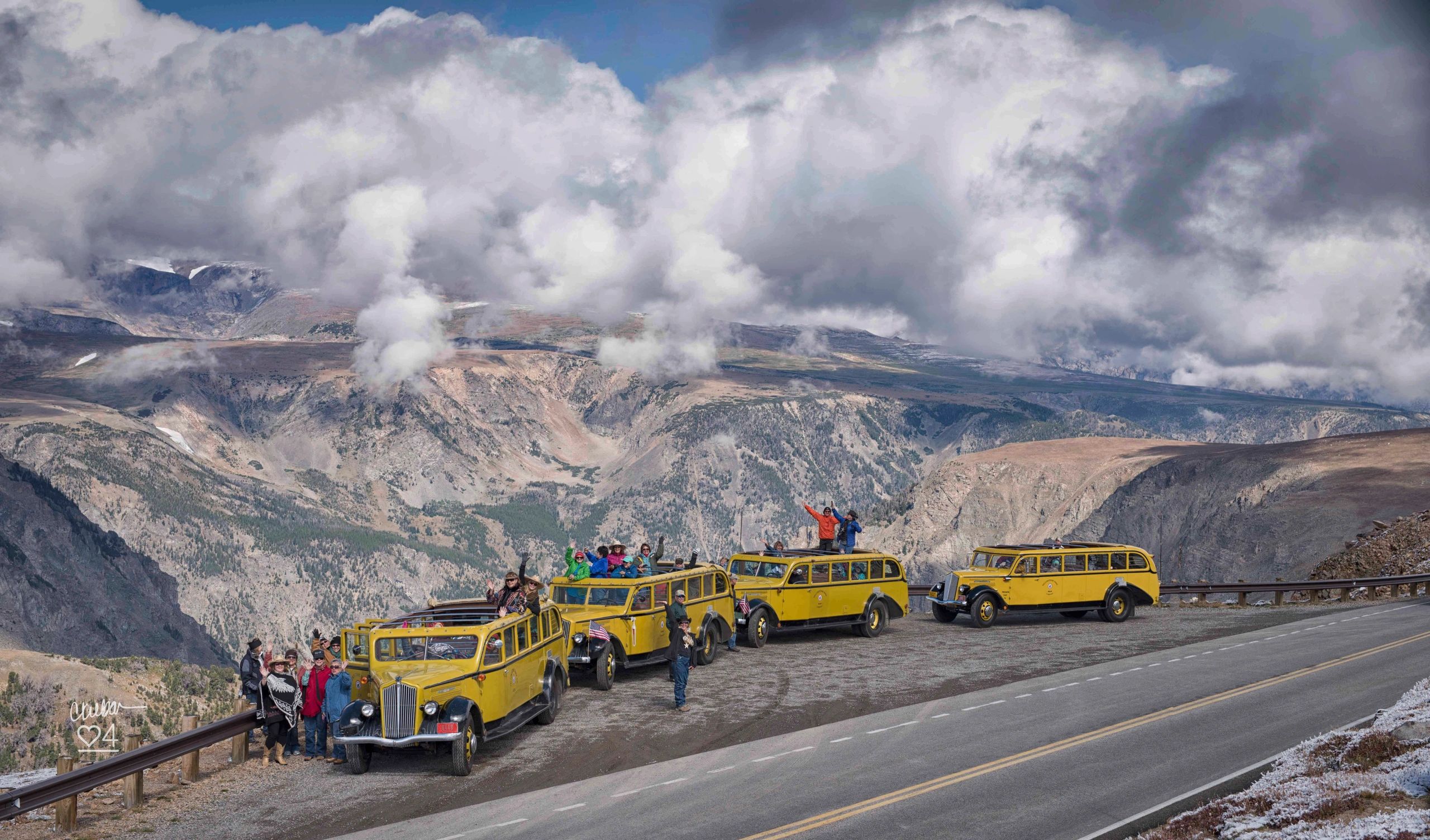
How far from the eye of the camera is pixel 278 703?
20.9 meters

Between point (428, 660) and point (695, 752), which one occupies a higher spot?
point (428, 660)

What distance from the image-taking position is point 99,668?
10494 cm

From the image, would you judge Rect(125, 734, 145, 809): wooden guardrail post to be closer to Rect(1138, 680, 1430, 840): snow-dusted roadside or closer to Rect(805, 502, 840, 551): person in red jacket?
Rect(1138, 680, 1430, 840): snow-dusted roadside

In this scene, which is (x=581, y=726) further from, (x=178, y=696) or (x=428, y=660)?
(x=178, y=696)

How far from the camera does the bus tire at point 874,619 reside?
3462 centimetres

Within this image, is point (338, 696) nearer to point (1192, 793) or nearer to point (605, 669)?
point (605, 669)

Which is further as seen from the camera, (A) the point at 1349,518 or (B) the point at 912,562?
(B) the point at 912,562

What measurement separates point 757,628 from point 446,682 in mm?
14328

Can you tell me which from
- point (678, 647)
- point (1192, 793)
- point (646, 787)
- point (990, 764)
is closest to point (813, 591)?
point (678, 647)

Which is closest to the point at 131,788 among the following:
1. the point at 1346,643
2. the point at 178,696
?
the point at 1346,643

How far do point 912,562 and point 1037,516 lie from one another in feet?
67.8

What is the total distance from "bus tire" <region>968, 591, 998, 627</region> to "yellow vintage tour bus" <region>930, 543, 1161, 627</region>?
0.06 ft

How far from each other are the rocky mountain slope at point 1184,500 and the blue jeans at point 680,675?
52.7 meters

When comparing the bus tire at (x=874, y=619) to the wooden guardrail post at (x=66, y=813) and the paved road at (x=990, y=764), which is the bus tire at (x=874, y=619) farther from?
the wooden guardrail post at (x=66, y=813)
